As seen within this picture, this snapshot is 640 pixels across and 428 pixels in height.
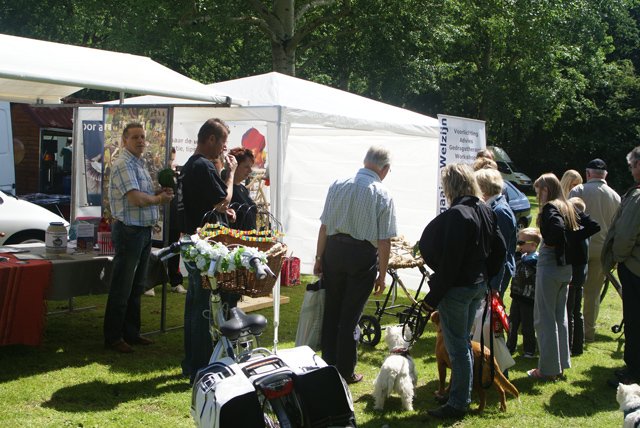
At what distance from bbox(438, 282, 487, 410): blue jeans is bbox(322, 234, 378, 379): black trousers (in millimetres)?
636

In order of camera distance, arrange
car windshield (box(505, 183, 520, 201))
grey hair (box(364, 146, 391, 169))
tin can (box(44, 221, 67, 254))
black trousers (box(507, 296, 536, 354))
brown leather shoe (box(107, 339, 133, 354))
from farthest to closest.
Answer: car windshield (box(505, 183, 520, 201))
black trousers (box(507, 296, 536, 354))
tin can (box(44, 221, 67, 254))
brown leather shoe (box(107, 339, 133, 354))
grey hair (box(364, 146, 391, 169))

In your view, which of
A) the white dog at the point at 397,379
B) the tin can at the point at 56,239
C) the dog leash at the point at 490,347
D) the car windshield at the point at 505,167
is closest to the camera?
the white dog at the point at 397,379

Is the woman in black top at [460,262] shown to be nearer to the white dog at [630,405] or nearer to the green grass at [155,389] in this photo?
the green grass at [155,389]

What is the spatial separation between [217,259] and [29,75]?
220 centimetres

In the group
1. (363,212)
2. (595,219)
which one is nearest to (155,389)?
(363,212)

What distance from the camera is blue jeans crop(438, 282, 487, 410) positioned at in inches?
176

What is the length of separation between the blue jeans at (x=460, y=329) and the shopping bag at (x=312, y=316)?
1.01 metres

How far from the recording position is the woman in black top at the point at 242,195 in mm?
6809

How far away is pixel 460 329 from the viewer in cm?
452

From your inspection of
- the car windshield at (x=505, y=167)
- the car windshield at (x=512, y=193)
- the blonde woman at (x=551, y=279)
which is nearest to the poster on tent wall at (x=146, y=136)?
the blonde woman at (x=551, y=279)

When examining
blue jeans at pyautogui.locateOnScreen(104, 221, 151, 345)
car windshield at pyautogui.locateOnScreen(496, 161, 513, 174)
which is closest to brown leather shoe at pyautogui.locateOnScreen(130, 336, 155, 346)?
blue jeans at pyautogui.locateOnScreen(104, 221, 151, 345)

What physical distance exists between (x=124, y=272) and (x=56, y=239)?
0.83 m

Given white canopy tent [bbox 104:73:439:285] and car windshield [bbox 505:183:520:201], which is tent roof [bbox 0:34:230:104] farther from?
car windshield [bbox 505:183:520:201]

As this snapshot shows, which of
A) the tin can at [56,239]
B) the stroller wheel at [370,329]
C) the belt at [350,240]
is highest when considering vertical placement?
the belt at [350,240]
